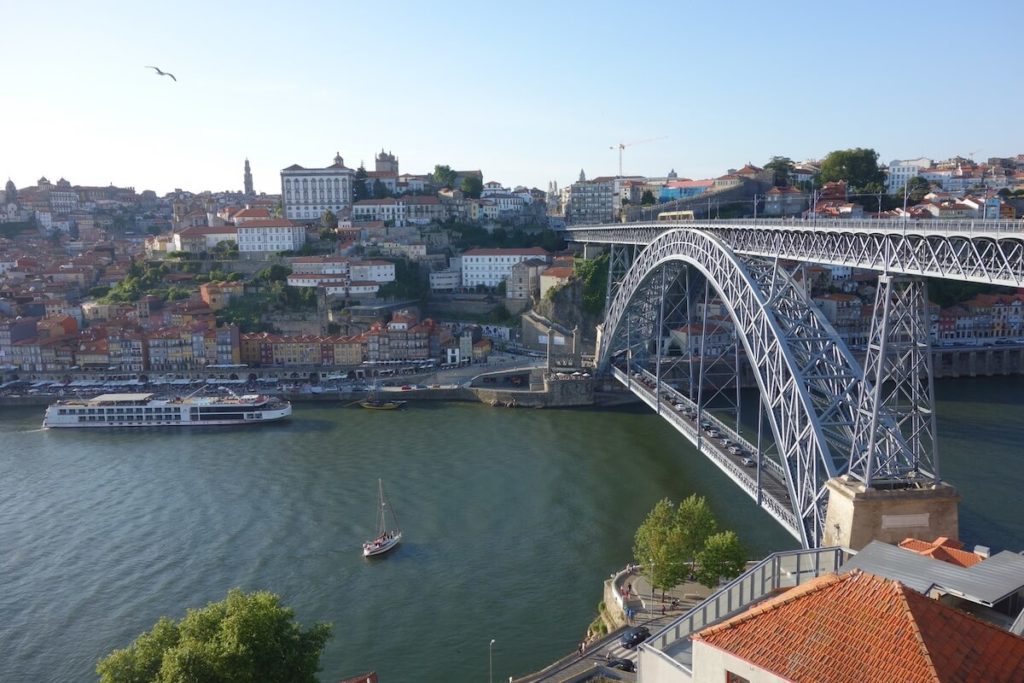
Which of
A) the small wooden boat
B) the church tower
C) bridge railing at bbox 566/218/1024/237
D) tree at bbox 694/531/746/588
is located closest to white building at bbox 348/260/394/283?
the small wooden boat

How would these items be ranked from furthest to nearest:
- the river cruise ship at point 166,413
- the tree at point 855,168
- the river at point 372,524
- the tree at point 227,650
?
the tree at point 855,168, the river cruise ship at point 166,413, the river at point 372,524, the tree at point 227,650

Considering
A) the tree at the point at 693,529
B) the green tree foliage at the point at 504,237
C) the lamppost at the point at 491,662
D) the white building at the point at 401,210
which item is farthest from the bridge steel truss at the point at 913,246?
the white building at the point at 401,210

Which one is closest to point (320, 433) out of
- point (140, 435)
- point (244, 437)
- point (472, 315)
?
point (244, 437)

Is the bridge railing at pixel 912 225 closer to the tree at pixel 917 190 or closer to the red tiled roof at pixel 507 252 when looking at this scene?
the red tiled roof at pixel 507 252

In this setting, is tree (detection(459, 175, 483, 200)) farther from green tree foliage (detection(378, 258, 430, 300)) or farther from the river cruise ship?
the river cruise ship

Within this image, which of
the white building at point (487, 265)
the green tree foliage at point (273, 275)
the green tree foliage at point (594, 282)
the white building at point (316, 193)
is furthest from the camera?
the white building at point (316, 193)

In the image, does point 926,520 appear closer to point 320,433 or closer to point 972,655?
point 972,655

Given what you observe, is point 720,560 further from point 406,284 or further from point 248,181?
point 248,181
